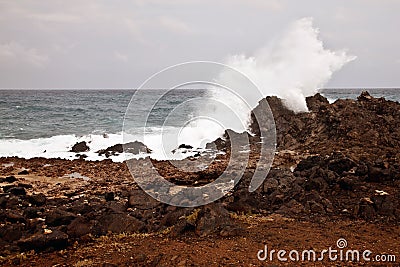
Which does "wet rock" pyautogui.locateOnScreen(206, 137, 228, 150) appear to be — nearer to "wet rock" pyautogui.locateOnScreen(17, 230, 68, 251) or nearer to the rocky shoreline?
the rocky shoreline

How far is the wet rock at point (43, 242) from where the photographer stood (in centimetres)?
663

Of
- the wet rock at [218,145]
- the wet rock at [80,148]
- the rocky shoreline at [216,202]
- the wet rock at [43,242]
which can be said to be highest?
the wet rock at [218,145]

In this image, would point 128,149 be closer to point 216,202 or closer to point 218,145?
point 218,145

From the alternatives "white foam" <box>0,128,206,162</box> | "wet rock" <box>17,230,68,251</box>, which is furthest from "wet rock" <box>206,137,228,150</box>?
"wet rock" <box>17,230,68,251</box>

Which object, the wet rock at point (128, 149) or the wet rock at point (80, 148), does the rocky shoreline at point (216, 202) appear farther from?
the wet rock at point (80, 148)

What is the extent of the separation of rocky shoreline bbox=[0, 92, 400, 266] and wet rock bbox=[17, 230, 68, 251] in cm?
2

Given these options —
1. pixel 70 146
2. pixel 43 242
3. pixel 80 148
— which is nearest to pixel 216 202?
pixel 43 242

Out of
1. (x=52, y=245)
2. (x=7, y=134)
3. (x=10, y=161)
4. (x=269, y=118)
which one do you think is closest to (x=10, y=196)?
(x=52, y=245)

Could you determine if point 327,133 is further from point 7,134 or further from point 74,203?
point 7,134

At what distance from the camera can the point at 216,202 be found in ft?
30.8

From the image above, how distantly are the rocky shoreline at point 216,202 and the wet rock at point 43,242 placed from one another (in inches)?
0.6

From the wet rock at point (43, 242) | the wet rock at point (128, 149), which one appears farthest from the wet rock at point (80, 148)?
the wet rock at point (43, 242)

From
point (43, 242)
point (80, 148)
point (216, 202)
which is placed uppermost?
point (80, 148)

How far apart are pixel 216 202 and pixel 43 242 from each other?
4.11 meters
